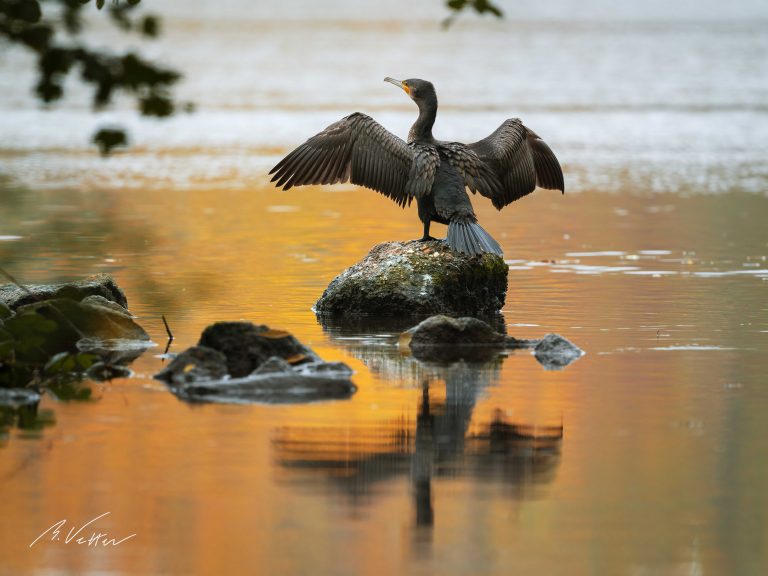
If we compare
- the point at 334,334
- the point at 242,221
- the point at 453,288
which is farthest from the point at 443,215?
the point at 242,221

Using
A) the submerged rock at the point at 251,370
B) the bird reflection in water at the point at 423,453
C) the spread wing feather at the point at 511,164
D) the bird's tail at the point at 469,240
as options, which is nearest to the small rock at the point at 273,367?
the submerged rock at the point at 251,370

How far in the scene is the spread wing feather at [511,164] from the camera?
1170 cm

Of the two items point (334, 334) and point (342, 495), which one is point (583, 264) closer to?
point (334, 334)

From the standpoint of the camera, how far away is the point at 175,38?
6644 centimetres

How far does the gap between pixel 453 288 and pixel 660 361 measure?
2438 millimetres

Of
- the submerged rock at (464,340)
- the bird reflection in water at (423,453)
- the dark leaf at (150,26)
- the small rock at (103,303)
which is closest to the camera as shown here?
the dark leaf at (150,26)

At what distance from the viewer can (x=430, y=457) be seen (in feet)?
21.9

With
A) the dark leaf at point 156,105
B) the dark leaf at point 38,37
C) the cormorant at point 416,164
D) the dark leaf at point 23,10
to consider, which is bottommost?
the dark leaf at point 156,105

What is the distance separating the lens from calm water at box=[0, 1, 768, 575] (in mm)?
5410

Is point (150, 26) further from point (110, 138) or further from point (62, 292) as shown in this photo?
point (62, 292)

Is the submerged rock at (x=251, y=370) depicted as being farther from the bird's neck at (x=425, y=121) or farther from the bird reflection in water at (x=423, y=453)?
the bird's neck at (x=425, y=121)

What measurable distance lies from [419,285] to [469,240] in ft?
2.19

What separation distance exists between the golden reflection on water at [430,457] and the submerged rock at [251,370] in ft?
0.65

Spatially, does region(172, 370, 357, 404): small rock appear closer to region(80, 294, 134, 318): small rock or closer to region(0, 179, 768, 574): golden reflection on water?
region(0, 179, 768, 574): golden reflection on water
